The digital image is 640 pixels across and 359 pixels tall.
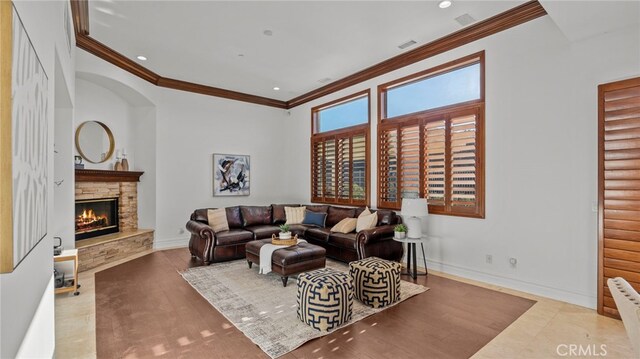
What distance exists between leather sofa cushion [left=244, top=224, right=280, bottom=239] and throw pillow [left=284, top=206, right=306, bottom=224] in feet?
1.65

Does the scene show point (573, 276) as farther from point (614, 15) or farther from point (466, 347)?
point (614, 15)

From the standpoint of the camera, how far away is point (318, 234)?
565 centimetres

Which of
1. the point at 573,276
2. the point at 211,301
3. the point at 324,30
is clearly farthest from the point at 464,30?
the point at 211,301

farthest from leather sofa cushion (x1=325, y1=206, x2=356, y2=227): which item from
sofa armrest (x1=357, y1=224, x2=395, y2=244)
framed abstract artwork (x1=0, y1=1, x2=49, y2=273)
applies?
framed abstract artwork (x1=0, y1=1, x2=49, y2=273)

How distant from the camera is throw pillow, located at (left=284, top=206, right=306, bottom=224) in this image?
21.5 feet

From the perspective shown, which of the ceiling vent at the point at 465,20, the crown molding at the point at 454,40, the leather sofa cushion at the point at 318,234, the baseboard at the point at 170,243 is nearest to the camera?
the crown molding at the point at 454,40

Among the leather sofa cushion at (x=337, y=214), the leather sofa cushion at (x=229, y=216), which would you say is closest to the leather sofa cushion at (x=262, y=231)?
the leather sofa cushion at (x=229, y=216)

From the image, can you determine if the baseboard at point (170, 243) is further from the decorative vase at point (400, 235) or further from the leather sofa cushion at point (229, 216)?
the decorative vase at point (400, 235)

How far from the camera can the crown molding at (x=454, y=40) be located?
12.4 ft

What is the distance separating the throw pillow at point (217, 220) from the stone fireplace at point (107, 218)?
1460mm

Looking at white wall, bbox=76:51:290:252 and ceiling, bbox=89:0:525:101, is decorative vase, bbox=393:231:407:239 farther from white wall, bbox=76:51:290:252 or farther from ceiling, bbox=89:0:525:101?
white wall, bbox=76:51:290:252

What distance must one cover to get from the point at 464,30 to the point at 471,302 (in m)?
3.56

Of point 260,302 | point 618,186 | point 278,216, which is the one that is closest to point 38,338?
point 260,302

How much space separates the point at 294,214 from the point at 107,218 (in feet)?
11.8
